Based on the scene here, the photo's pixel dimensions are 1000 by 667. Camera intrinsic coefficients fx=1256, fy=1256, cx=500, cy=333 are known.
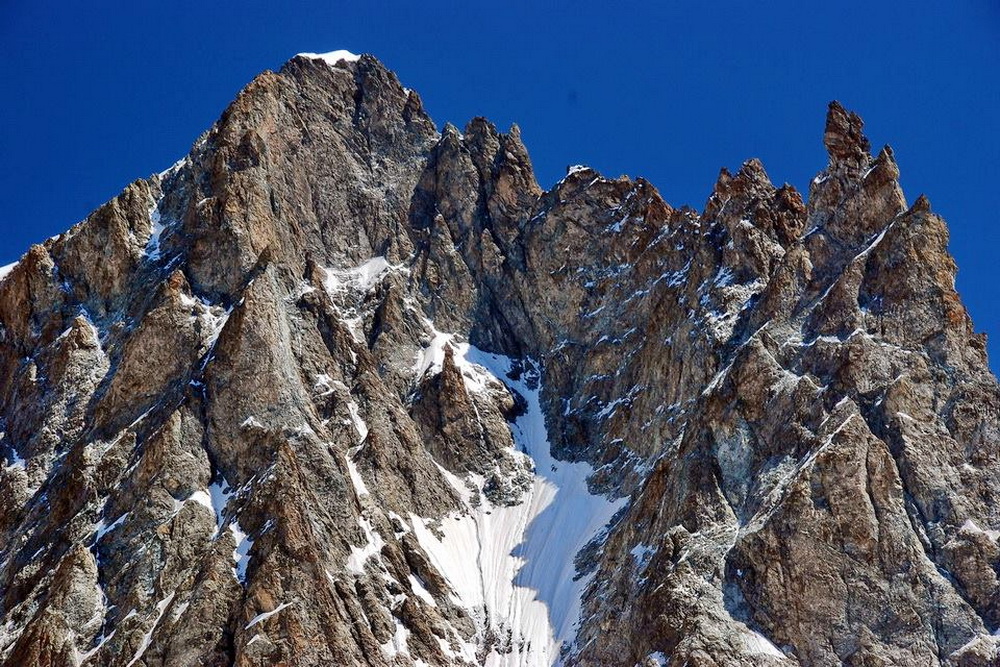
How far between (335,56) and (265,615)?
10522cm

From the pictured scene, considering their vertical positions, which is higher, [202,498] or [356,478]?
[356,478]

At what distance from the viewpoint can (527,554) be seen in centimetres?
12875

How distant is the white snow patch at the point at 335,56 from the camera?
177500 millimetres

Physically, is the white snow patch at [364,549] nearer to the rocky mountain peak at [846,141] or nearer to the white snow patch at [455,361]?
the white snow patch at [455,361]

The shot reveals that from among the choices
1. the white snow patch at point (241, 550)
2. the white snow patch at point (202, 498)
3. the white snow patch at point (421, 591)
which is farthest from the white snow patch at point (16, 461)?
the white snow patch at point (421, 591)

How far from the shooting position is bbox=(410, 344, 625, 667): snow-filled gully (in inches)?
4555

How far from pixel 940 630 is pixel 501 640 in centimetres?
3984

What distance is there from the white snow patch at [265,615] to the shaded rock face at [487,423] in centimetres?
33

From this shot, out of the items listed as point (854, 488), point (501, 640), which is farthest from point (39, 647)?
point (854, 488)

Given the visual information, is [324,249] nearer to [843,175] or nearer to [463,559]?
[463,559]

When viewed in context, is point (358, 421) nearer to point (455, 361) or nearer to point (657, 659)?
point (455, 361)

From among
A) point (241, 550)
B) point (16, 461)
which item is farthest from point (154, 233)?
point (241, 550)

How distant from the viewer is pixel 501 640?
4540 inches

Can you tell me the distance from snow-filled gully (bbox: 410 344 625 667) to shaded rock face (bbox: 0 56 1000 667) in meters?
0.42
